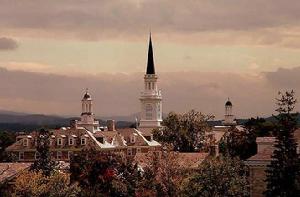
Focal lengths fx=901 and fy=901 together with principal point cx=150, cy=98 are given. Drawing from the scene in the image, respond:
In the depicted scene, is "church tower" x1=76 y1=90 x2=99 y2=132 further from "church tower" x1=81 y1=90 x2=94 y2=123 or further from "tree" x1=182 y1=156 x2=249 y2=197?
"tree" x1=182 y1=156 x2=249 y2=197

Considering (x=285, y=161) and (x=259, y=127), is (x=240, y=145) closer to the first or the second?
(x=259, y=127)

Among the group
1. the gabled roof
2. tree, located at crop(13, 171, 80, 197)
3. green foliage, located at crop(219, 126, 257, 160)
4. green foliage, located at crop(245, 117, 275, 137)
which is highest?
green foliage, located at crop(245, 117, 275, 137)

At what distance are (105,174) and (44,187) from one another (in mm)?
7951

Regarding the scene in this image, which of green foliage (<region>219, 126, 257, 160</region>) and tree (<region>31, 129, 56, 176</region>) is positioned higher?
green foliage (<region>219, 126, 257, 160</region>)

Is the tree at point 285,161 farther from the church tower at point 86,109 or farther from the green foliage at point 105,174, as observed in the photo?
the church tower at point 86,109

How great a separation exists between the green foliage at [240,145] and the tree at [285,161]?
3551 centimetres

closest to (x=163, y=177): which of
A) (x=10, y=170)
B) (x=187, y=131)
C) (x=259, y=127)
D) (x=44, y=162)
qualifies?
(x=44, y=162)

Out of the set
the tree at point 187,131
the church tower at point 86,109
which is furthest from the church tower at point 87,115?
the tree at point 187,131

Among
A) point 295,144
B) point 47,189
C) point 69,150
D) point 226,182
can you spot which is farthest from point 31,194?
point 69,150

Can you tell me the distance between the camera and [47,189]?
62.2m

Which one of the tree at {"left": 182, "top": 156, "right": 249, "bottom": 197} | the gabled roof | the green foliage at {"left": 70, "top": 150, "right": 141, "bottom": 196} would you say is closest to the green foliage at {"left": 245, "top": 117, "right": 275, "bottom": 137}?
the green foliage at {"left": 70, "top": 150, "right": 141, "bottom": 196}

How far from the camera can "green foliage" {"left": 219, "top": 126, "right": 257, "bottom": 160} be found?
9461 cm

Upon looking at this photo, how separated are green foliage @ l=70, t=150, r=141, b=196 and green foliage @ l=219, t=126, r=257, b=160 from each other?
21442 mm

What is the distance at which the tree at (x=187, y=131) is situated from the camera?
117m
